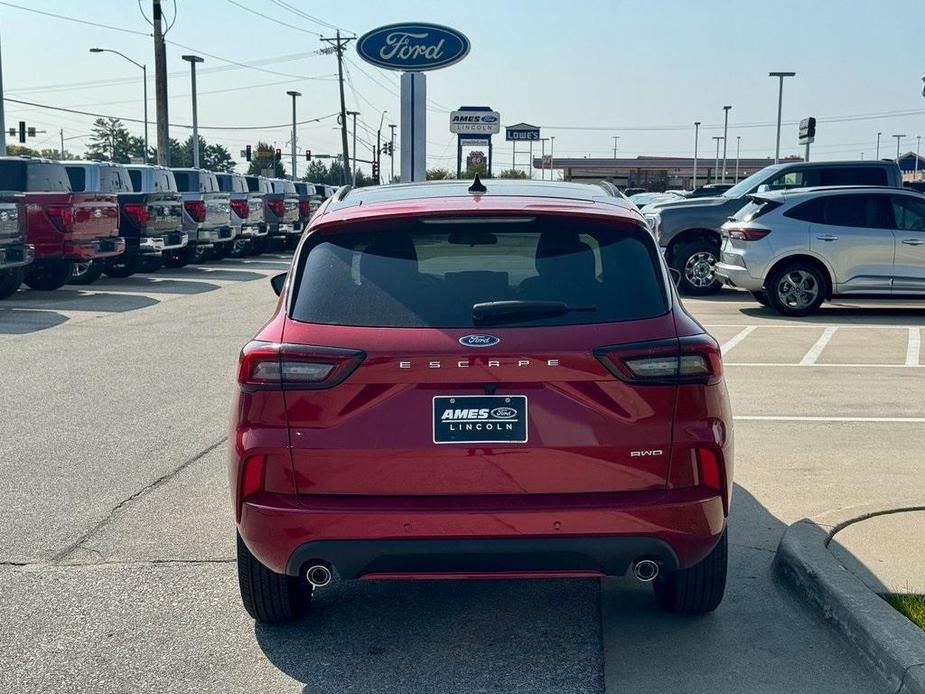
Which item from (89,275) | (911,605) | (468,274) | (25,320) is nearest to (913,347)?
(911,605)

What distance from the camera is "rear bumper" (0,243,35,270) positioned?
16281mm

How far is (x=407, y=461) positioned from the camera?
406 cm

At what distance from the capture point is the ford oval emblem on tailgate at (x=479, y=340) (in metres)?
4.07

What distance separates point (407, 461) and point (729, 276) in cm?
1293

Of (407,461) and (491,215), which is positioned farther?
(491,215)

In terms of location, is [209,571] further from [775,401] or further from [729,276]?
[729,276]

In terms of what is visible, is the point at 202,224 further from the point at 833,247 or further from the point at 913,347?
the point at 913,347

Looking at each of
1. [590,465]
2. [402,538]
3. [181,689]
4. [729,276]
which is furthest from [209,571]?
[729,276]

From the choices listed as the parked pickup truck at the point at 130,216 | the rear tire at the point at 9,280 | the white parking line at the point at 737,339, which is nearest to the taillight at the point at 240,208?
the parked pickup truck at the point at 130,216

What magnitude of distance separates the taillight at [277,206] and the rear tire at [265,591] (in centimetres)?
2767

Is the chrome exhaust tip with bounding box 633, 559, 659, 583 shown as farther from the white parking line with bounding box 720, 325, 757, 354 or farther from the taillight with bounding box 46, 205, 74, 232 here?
the taillight with bounding box 46, 205, 74, 232

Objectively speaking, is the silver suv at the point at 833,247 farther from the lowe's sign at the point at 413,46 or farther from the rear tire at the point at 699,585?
the rear tire at the point at 699,585

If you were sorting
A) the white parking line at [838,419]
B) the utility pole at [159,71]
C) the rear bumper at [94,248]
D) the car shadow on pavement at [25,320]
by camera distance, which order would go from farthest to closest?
the utility pole at [159,71] < the rear bumper at [94,248] < the car shadow on pavement at [25,320] < the white parking line at [838,419]

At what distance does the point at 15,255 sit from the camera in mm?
16516
